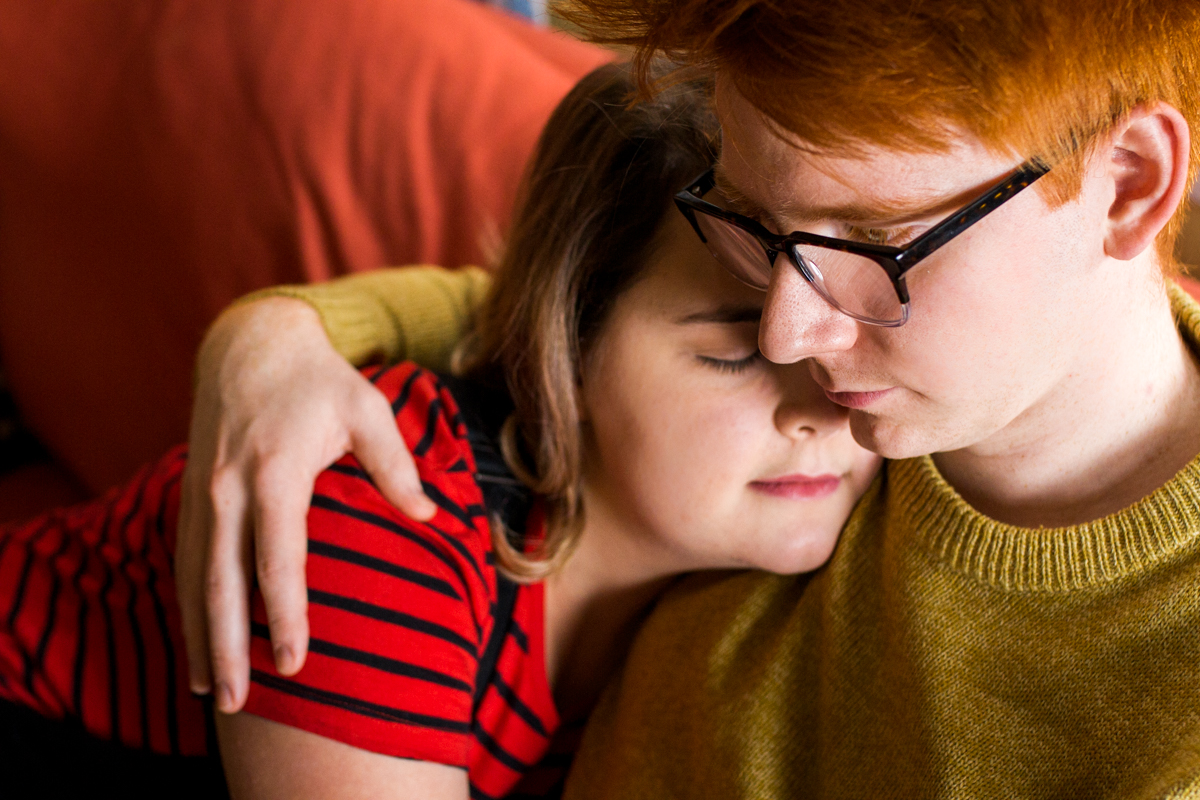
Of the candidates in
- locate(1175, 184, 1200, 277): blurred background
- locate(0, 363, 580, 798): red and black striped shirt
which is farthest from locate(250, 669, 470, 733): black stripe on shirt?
locate(1175, 184, 1200, 277): blurred background

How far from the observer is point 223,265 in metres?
1.68

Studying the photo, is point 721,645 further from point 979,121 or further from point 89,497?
point 89,497

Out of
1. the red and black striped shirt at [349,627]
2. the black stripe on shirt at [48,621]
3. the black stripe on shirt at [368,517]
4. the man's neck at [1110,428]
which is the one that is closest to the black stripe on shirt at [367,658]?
the red and black striped shirt at [349,627]

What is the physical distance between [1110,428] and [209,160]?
4.51 feet

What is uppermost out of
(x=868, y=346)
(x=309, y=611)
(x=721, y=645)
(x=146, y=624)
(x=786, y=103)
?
(x=786, y=103)

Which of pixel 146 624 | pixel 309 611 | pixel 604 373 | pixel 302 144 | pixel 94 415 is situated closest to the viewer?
pixel 309 611

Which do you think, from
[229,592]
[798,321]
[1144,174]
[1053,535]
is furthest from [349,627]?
[1144,174]

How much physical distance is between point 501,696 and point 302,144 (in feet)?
3.05

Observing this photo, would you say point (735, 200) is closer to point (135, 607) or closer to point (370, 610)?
point (370, 610)

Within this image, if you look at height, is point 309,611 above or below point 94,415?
above

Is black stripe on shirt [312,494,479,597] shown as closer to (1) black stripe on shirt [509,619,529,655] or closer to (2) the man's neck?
(1) black stripe on shirt [509,619,529,655]

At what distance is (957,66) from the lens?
619mm

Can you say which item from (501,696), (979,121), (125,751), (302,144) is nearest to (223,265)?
(302,144)

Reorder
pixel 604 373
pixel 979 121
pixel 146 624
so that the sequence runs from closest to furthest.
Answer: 1. pixel 979 121
2. pixel 604 373
3. pixel 146 624
